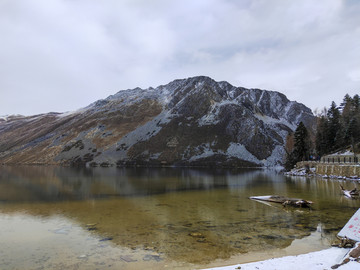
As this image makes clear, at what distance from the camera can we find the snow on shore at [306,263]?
35.9 ft

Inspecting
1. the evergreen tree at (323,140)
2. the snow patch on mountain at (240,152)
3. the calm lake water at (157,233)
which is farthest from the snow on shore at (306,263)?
the snow patch on mountain at (240,152)

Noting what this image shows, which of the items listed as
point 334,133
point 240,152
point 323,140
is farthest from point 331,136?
point 240,152

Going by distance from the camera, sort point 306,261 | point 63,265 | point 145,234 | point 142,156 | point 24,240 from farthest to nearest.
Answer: point 142,156 < point 145,234 < point 24,240 < point 63,265 < point 306,261

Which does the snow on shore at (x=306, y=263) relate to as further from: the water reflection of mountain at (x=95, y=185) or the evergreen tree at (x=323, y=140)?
the evergreen tree at (x=323, y=140)

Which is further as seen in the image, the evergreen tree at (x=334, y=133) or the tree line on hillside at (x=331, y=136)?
the evergreen tree at (x=334, y=133)

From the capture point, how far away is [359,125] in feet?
253

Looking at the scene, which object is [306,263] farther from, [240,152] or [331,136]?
[240,152]

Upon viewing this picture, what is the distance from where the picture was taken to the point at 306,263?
11.6m

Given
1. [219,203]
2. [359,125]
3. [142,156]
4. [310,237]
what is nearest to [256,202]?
[219,203]

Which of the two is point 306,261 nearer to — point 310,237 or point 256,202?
point 310,237

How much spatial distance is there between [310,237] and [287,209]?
1107cm

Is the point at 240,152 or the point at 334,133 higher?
the point at 334,133

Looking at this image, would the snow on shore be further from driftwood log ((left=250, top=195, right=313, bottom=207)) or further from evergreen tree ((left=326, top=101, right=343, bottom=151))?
evergreen tree ((left=326, top=101, right=343, bottom=151))

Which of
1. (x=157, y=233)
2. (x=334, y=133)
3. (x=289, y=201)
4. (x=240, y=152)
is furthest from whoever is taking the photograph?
(x=240, y=152)
